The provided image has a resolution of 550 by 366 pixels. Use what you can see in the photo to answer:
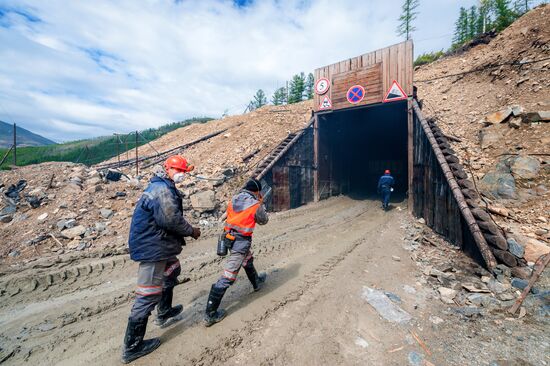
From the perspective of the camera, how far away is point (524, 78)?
9.38 metres

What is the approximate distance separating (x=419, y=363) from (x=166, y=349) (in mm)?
2880

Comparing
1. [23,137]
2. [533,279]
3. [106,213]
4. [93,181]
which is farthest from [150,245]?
[23,137]

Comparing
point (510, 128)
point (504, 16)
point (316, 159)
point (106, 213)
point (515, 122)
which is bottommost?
point (106, 213)

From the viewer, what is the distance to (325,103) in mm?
11742

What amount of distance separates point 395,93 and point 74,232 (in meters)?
12.3

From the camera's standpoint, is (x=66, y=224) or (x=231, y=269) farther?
(x=66, y=224)

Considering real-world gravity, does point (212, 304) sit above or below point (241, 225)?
below

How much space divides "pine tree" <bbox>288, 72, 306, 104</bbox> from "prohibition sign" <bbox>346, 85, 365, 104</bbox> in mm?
35230

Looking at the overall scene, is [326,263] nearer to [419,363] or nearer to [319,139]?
[419,363]

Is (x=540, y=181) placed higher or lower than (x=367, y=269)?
higher

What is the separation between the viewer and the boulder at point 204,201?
858 cm

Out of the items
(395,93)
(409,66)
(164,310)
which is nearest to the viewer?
(164,310)

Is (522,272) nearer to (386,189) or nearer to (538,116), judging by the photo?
(538,116)

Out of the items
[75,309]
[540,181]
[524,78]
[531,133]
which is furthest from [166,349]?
[524,78]
